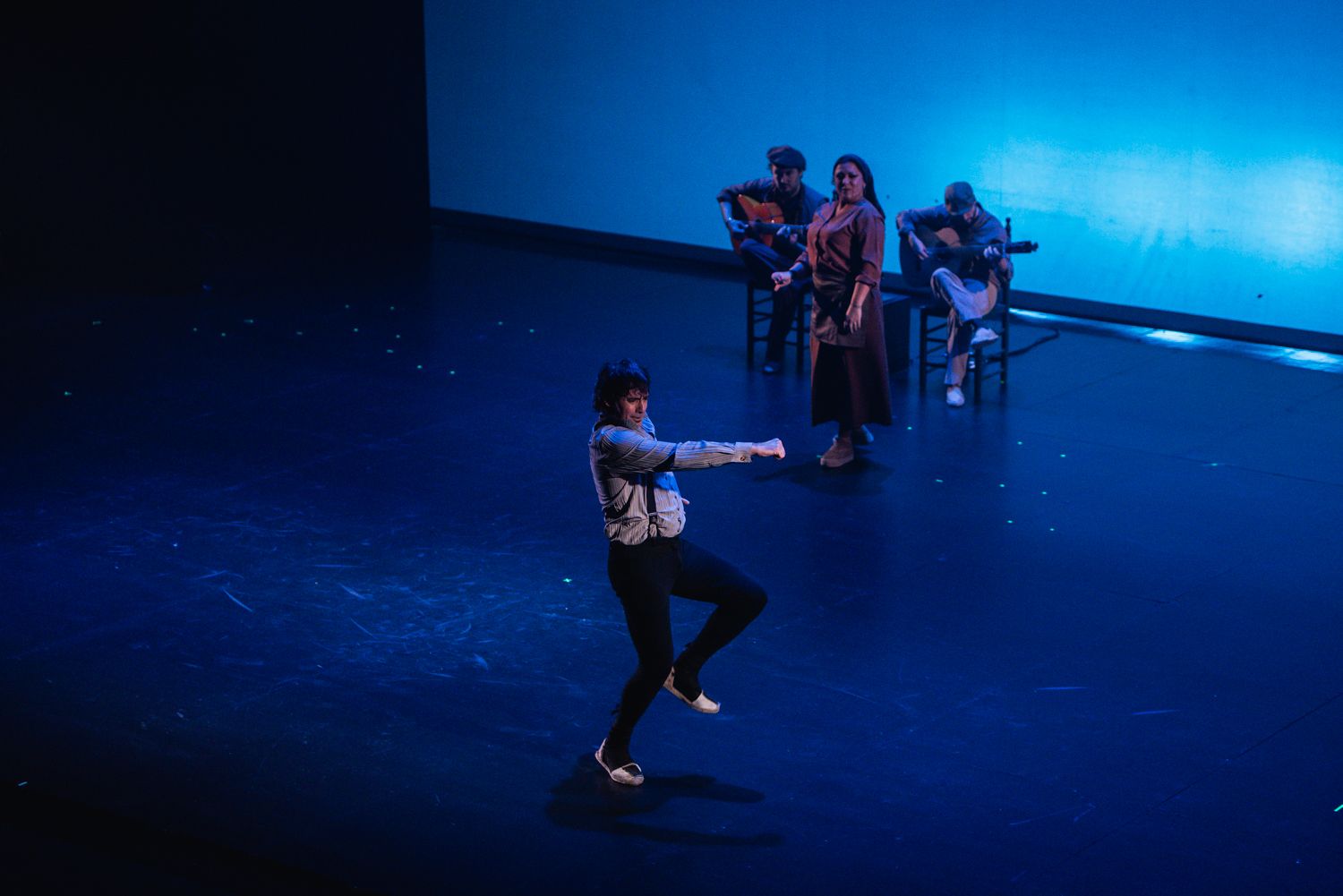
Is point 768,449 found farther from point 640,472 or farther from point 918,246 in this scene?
point 918,246

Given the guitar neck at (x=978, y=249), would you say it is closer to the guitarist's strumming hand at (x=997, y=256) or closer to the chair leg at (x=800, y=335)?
the guitarist's strumming hand at (x=997, y=256)

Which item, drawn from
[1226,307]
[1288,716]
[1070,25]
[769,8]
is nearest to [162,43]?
[769,8]

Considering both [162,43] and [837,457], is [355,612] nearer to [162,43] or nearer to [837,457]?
[837,457]

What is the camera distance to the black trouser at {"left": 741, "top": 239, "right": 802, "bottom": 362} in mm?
10047

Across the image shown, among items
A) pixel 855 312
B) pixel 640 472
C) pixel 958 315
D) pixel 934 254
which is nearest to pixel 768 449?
pixel 640 472

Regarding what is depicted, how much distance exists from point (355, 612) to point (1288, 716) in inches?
129

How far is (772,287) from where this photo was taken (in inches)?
400

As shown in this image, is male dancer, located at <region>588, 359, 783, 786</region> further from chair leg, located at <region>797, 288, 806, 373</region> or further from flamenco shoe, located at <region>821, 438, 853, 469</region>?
chair leg, located at <region>797, 288, 806, 373</region>

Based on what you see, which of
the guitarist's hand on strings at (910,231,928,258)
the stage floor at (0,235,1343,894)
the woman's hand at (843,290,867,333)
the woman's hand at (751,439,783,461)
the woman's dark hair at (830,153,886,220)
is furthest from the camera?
the guitarist's hand on strings at (910,231,928,258)

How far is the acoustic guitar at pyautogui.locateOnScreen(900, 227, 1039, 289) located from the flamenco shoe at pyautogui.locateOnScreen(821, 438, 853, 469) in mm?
1719

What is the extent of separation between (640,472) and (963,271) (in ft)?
16.7

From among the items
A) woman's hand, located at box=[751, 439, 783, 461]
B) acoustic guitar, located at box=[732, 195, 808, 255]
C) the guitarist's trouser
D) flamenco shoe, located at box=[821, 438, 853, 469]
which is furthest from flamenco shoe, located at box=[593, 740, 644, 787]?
acoustic guitar, located at box=[732, 195, 808, 255]

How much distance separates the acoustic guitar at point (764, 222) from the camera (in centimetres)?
992

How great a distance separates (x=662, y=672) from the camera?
507 centimetres
